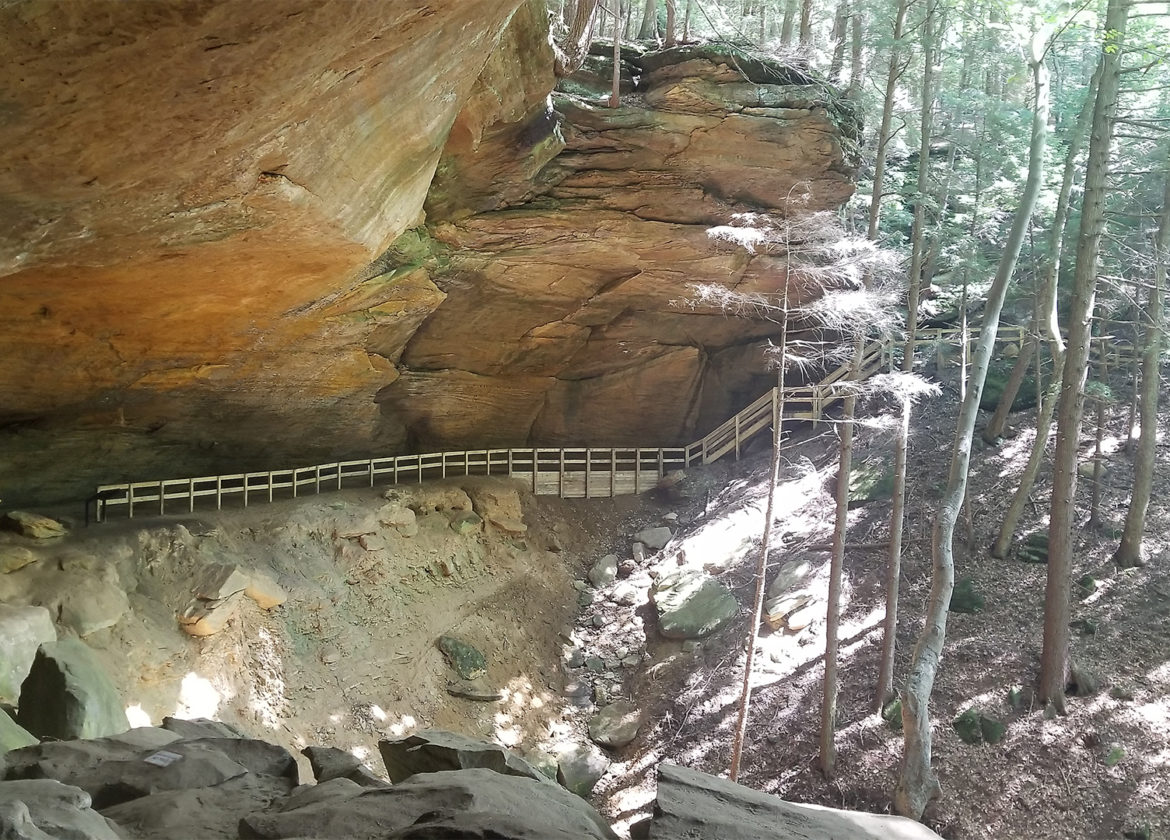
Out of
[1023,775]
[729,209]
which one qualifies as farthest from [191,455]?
[1023,775]

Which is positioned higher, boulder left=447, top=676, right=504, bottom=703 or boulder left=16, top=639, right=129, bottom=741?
boulder left=16, top=639, right=129, bottom=741

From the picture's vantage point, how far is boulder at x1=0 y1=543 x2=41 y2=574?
1045 centimetres

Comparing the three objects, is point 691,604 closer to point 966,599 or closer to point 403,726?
point 966,599

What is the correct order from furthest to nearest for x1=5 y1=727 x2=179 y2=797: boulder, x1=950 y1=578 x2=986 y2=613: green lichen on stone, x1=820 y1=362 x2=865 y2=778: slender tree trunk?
x1=950 y1=578 x2=986 y2=613: green lichen on stone, x1=820 y1=362 x2=865 y2=778: slender tree trunk, x1=5 y1=727 x2=179 y2=797: boulder

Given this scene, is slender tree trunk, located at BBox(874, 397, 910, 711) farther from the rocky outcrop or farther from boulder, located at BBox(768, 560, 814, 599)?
the rocky outcrop

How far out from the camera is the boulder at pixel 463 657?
14.8 meters

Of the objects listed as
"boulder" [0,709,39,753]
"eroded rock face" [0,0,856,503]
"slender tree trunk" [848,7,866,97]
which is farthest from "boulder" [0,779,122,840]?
"slender tree trunk" [848,7,866,97]

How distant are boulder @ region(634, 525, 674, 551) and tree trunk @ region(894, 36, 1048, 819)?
879 cm

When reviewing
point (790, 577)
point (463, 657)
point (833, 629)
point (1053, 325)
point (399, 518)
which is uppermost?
point (1053, 325)

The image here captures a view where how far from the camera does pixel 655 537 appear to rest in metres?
18.9

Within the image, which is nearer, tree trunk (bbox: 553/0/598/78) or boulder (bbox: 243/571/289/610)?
tree trunk (bbox: 553/0/598/78)

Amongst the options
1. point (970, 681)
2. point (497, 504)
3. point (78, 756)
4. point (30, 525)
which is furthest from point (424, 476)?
point (78, 756)

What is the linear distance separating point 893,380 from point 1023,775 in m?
5.87

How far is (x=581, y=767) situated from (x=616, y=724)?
1155 millimetres
